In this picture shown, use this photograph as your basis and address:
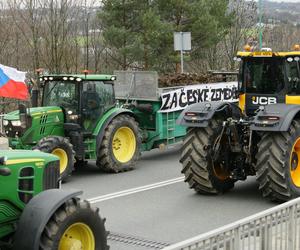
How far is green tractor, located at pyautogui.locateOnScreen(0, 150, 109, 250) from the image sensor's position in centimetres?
559

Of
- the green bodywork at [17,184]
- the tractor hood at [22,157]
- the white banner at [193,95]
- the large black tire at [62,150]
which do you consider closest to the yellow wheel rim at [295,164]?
the white banner at [193,95]

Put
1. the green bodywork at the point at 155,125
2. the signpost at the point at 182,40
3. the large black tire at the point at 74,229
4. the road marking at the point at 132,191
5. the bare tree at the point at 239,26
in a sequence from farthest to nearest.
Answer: the bare tree at the point at 239,26 → the signpost at the point at 182,40 → the green bodywork at the point at 155,125 → the road marking at the point at 132,191 → the large black tire at the point at 74,229

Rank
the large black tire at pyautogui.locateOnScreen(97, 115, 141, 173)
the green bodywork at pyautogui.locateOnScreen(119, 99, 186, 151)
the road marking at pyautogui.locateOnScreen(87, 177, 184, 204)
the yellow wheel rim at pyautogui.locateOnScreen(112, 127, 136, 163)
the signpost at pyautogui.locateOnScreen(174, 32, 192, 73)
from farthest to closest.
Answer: the signpost at pyautogui.locateOnScreen(174, 32, 192, 73)
the green bodywork at pyautogui.locateOnScreen(119, 99, 186, 151)
the yellow wheel rim at pyautogui.locateOnScreen(112, 127, 136, 163)
the large black tire at pyautogui.locateOnScreen(97, 115, 141, 173)
the road marking at pyautogui.locateOnScreen(87, 177, 184, 204)

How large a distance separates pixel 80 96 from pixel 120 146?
5.41 ft

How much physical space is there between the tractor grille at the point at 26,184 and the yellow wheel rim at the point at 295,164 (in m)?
4.96

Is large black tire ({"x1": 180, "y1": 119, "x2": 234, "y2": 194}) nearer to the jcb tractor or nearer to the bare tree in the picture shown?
the jcb tractor

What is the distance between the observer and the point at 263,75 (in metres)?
10.6

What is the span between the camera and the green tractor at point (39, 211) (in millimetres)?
5594

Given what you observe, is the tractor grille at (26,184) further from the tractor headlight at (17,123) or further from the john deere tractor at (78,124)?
the tractor headlight at (17,123)

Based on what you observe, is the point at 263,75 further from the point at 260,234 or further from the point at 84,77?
the point at 260,234

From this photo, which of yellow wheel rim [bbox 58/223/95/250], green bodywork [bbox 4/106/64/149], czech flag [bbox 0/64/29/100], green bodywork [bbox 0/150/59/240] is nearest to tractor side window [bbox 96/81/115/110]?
green bodywork [bbox 4/106/64/149]

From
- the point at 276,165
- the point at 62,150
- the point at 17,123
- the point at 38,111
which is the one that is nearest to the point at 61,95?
the point at 38,111

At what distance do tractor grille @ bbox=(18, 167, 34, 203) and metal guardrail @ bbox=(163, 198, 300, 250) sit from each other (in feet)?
7.79

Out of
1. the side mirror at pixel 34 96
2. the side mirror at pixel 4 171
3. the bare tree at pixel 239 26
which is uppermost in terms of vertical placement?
the bare tree at pixel 239 26
